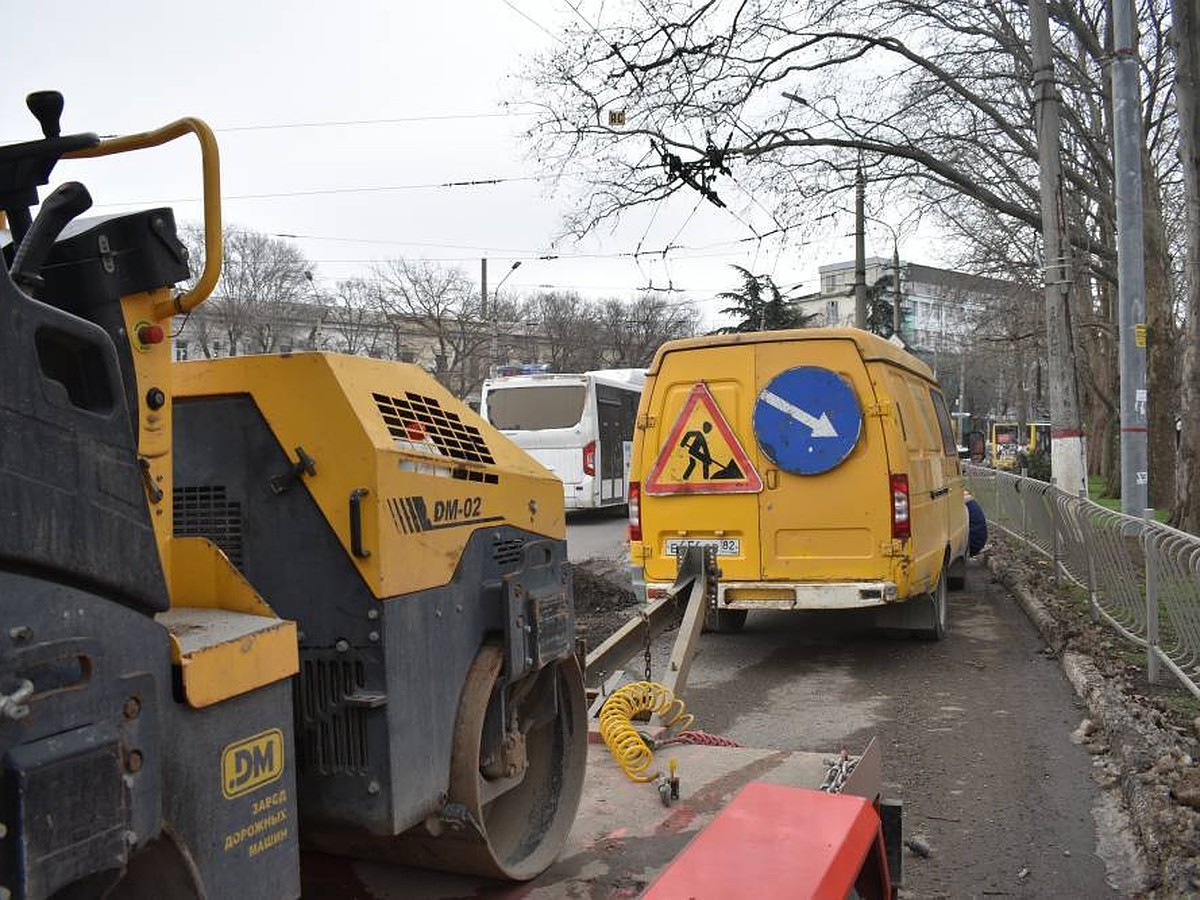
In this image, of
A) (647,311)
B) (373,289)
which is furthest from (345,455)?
(647,311)

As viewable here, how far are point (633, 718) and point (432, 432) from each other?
223cm

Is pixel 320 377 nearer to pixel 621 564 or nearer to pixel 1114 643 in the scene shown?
pixel 1114 643

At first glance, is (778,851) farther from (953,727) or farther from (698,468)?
(698,468)

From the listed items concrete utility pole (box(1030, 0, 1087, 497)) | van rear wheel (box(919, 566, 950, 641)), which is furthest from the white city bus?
van rear wheel (box(919, 566, 950, 641))

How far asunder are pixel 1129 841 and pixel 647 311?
46871 millimetres

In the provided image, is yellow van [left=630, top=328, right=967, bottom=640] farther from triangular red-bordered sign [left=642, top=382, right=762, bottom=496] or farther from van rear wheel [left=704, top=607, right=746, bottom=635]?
van rear wheel [left=704, top=607, right=746, bottom=635]

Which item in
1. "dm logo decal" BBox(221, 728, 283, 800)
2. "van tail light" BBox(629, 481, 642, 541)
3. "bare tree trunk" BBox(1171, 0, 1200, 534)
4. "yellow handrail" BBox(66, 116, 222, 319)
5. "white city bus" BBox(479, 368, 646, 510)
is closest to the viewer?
"dm logo decal" BBox(221, 728, 283, 800)

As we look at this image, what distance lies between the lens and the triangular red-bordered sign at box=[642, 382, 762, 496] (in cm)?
804

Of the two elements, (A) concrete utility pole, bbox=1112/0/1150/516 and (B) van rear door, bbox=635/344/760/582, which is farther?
(A) concrete utility pole, bbox=1112/0/1150/516

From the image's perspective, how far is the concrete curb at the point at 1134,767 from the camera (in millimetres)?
3959

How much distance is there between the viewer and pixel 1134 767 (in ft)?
16.8

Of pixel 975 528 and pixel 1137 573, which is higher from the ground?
pixel 1137 573

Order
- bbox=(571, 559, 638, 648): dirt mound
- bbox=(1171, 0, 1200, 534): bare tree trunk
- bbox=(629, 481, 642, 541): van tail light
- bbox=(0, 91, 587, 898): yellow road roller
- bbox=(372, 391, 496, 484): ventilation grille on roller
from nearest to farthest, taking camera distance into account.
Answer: bbox=(0, 91, 587, 898): yellow road roller
bbox=(372, 391, 496, 484): ventilation grille on roller
bbox=(629, 481, 642, 541): van tail light
bbox=(571, 559, 638, 648): dirt mound
bbox=(1171, 0, 1200, 534): bare tree trunk

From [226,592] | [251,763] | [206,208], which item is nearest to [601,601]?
[226,592]
